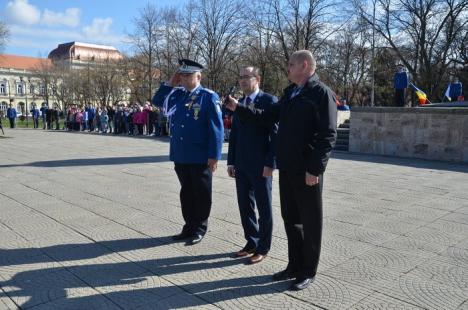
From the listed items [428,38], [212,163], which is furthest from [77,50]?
[212,163]

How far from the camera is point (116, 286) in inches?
142

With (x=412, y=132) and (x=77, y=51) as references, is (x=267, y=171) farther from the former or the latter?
(x=77, y=51)

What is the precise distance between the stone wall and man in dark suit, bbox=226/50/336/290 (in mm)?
10321

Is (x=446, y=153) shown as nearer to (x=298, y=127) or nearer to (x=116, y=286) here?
(x=298, y=127)

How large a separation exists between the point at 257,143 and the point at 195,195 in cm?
106

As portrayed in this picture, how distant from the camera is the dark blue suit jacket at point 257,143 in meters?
4.05

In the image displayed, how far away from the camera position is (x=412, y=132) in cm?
1327

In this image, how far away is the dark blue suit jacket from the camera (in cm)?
405

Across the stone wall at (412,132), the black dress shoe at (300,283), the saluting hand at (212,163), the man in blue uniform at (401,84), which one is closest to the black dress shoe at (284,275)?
the black dress shoe at (300,283)

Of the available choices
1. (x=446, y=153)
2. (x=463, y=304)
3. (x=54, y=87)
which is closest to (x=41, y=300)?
(x=463, y=304)

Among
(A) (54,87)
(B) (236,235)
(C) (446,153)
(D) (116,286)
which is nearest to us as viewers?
(D) (116,286)

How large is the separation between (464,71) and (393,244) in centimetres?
3449

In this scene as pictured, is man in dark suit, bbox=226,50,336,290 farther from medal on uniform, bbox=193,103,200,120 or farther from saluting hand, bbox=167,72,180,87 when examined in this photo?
saluting hand, bbox=167,72,180,87

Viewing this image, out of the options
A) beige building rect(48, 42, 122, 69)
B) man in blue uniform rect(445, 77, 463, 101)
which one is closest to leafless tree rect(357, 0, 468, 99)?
man in blue uniform rect(445, 77, 463, 101)
